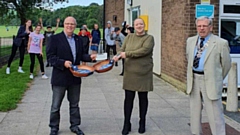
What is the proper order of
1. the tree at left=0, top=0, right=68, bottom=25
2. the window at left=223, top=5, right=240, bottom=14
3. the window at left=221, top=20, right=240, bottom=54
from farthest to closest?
the tree at left=0, top=0, right=68, bottom=25
the window at left=221, top=20, right=240, bottom=54
the window at left=223, top=5, right=240, bottom=14

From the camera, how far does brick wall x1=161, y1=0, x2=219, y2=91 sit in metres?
9.16

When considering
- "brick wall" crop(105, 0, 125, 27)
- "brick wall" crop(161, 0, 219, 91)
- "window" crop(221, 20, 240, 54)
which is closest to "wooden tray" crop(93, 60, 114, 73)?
"brick wall" crop(161, 0, 219, 91)

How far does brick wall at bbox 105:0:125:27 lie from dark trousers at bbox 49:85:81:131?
13.2 metres

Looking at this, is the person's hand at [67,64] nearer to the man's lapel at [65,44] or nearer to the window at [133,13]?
the man's lapel at [65,44]

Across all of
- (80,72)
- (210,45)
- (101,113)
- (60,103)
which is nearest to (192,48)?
(210,45)

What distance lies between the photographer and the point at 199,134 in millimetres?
5309

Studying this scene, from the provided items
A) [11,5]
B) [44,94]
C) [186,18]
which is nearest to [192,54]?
[186,18]

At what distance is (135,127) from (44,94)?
11.7ft

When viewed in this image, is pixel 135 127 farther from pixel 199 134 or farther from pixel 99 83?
pixel 99 83

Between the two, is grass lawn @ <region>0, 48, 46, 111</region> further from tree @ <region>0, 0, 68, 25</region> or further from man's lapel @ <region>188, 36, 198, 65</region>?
tree @ <region>0, 0, 68, 25</region>

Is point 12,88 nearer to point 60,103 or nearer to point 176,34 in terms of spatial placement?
point 60,103

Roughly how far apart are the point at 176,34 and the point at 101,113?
3810 millimetres

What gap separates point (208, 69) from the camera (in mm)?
4887

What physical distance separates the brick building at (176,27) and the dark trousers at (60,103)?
4.26 meters
